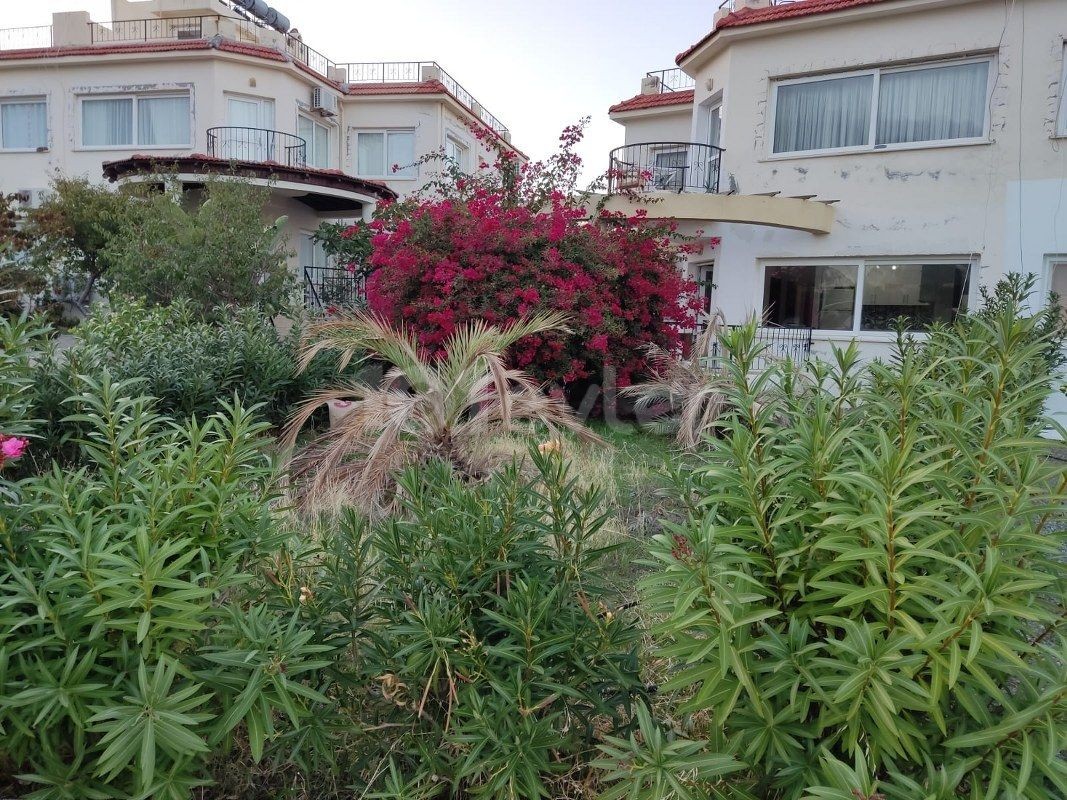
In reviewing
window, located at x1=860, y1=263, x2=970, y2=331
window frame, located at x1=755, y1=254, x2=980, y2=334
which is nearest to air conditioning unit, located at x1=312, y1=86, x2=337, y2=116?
window frame, located at x1=755, y1=254, x2=980, y2=334

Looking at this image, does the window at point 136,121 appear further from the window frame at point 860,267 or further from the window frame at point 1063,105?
the window frame at point 1063,105

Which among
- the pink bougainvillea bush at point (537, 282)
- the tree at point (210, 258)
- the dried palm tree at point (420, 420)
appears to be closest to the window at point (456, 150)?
the tree at point (210, 258)

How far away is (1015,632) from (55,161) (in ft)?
82.1

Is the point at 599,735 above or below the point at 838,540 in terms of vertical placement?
below

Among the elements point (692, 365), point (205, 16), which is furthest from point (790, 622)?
point (205, 16)

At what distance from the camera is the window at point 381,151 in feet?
80.2

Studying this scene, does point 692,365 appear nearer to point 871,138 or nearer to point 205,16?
point 871,138

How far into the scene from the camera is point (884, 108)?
42.3ft

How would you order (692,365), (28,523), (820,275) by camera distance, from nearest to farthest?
(28,523) < (692,365) < (820,275)

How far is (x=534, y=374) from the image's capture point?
386 inches

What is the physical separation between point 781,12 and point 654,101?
586cm

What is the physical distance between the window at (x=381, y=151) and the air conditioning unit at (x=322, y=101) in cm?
189

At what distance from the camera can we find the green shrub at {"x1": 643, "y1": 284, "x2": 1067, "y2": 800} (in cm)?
151

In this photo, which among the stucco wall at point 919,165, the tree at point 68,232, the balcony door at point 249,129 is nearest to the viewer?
the stucco wall at point 919,165
